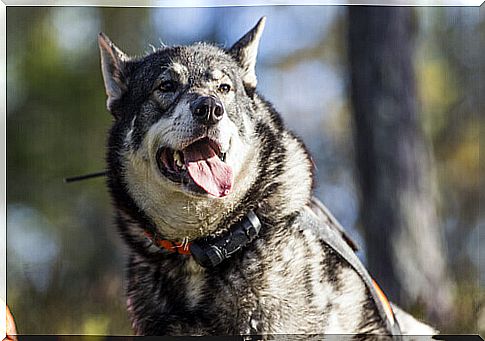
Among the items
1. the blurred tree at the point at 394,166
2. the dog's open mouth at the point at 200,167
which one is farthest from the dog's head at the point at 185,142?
the blurred tree at the point at 394,166

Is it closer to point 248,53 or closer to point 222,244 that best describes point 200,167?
point 222,244

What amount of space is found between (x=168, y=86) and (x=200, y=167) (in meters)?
0.32

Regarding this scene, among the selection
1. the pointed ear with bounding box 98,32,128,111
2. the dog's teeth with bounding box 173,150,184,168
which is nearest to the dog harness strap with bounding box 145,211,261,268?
the dog's teeth with bounding box 173,150,184,168

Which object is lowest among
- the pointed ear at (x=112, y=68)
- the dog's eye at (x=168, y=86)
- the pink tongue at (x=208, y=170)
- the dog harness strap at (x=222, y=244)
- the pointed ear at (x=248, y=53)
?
the dog harness strap at (x=222, y=244)

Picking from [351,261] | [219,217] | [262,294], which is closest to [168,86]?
[219,217]

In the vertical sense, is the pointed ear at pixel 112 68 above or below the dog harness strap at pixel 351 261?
above

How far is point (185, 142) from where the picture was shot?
2561 mm

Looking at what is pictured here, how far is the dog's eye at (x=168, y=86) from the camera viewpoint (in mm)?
2607

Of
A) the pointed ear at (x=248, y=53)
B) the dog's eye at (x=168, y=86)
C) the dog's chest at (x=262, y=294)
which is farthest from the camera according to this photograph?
the pointed ear at (x=248, y=53)

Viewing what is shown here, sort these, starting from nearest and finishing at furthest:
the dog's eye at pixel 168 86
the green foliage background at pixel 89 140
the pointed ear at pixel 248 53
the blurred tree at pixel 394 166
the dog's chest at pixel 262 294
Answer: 1. the dog's chest at pixel 262 294
2. the dog's eye at pixel 168 86
3. the pointed ear at pixel 248 53
4. the green foliage background at pixel 89 140
5. the blurred tree at pixel 394 166

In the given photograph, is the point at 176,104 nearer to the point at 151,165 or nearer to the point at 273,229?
the point at 151,165

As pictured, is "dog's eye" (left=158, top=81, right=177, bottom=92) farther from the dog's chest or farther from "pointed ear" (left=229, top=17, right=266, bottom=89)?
the dog's chest

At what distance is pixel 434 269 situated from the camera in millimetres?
3244

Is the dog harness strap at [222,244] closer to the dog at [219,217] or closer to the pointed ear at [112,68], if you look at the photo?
the dog at [219,217]
